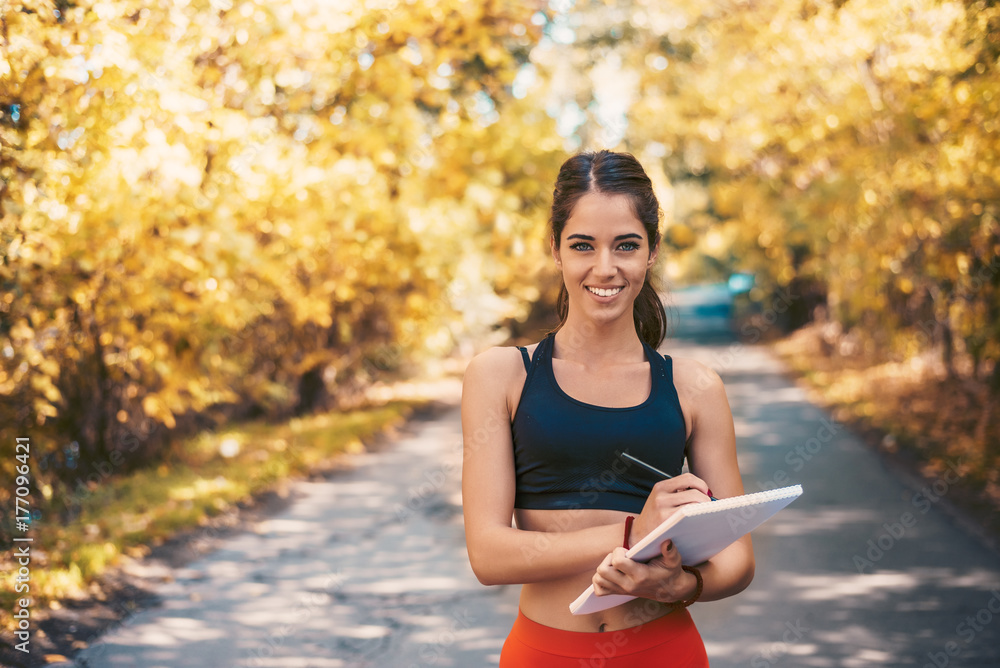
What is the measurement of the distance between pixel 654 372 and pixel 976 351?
29.4 feet

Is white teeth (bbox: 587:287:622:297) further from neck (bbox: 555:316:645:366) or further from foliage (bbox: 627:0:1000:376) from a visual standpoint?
foliage (bbox: 627:0:1000:376)

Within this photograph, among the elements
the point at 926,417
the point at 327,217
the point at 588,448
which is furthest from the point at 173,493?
the point at 926,417

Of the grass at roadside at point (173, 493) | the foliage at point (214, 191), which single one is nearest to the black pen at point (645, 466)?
the grass at roadside at point (173, 493)

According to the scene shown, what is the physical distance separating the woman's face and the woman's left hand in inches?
22.6

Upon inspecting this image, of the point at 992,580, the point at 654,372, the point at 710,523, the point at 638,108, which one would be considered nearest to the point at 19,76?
the point at 654,372

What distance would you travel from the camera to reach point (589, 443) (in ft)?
6.23

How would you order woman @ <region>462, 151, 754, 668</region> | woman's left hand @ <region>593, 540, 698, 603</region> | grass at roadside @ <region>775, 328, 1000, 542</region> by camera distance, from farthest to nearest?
grass at roadside @ <region>775, 328, 1000, 542</region>
woman @ <region>462, 151, 754, 668</region>
woman's left hand @ <region>593, 540, 698, 603</region>

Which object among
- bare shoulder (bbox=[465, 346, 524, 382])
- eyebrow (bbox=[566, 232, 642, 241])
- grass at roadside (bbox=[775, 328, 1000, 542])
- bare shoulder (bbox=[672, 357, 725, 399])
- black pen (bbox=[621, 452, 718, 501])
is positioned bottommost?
grass at roadside (bbox=[775, 328, 1000, 542])

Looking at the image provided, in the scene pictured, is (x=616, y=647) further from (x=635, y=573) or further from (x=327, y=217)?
(x=327, y=217)

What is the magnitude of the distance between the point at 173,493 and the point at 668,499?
22.3 ft

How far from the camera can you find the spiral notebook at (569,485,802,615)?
1.54 meters

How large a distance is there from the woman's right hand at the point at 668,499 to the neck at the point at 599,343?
1.46 ft

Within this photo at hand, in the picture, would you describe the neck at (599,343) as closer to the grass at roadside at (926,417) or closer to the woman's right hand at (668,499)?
the woman's right hand at (668,499)

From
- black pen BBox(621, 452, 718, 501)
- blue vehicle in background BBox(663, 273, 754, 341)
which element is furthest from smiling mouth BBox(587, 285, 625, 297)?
blue vehicle in background BBox(663, 273, 754, 341)
